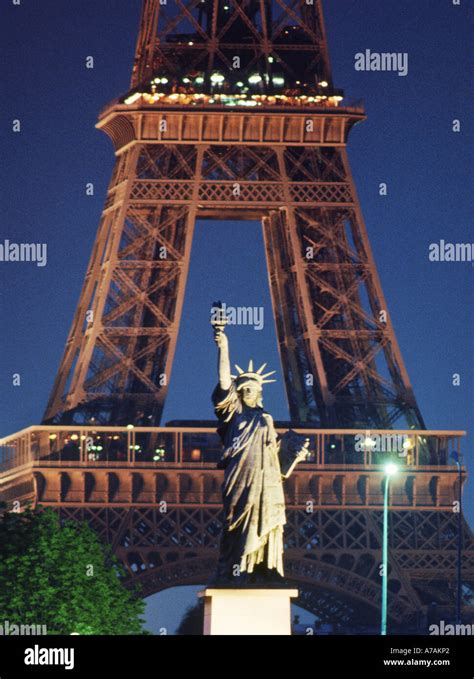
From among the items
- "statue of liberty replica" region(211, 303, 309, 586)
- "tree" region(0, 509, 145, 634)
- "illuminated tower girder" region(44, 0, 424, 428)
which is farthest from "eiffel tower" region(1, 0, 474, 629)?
"statue of liberty replica" region(211, 303, 309, 586)

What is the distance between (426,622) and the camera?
356 feet

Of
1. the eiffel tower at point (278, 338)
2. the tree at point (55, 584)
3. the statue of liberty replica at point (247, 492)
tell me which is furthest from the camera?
the eiffel tower at point (278, 338)

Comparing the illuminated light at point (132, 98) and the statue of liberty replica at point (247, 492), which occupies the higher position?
the illuminated light at point (132, 98)

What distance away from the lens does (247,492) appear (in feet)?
153

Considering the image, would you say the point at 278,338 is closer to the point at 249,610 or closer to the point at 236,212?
the point at 236,212

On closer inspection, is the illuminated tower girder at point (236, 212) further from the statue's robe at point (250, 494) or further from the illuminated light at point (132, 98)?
the statue's robe at point (250, 494)

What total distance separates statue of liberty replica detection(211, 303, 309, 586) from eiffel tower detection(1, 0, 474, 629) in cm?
6102

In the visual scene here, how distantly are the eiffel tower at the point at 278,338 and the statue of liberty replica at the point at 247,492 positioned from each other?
61024 mm

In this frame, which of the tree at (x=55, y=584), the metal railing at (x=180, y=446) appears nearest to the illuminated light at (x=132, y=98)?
the metal railing at (x=180, y=446)

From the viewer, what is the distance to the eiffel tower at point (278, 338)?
110938 mm

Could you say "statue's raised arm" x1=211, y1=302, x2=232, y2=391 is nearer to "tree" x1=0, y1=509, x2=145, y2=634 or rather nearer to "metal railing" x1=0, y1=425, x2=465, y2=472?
"tree" x1=0, y1=509, x2=145, y2=634

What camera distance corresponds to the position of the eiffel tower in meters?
111
